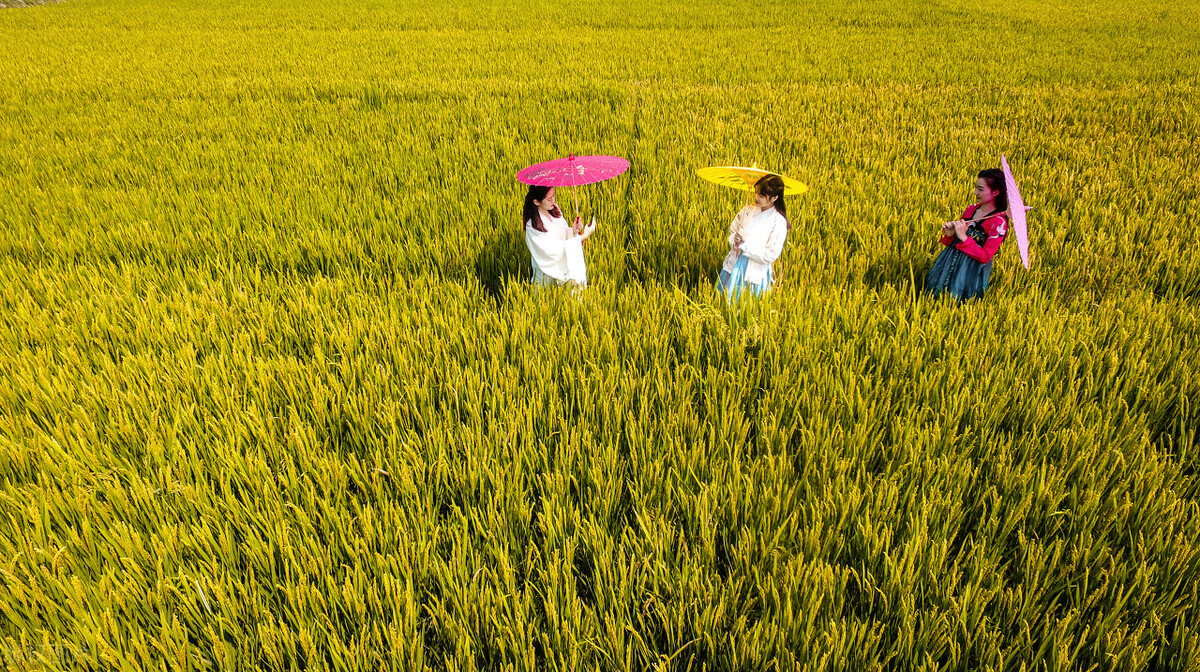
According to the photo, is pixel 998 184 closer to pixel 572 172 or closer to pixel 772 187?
pixel 772 187

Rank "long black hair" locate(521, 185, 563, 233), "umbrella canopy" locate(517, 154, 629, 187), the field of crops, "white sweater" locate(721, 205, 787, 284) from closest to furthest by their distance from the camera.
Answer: the field of crops → "umbrella canopy" locate(517, 154, 629, 187) → "white sweater" locate(721, 205, 787, 284) → "long black hair" locate(521, 185, 563, 233)

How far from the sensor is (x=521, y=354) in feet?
6.51

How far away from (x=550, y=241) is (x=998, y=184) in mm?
1872

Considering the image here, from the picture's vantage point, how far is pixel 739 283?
2406 mm

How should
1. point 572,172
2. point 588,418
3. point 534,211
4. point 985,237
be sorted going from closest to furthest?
point 588,418
point 572,172
point 985,237
point 534,211

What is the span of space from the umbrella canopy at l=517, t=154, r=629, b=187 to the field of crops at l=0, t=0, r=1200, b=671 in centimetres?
48

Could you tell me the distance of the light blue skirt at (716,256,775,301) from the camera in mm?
2336

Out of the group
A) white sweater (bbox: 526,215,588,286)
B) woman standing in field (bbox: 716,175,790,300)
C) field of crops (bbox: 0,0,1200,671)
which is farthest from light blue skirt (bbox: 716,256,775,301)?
white sweater (bbox: 526,215,588,286)

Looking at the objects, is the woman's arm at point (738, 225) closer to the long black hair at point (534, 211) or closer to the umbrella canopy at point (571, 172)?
the umbrella canopy at point (571, 172)

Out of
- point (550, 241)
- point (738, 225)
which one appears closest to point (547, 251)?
point (550, 241)

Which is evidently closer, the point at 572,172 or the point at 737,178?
the point at 572,172

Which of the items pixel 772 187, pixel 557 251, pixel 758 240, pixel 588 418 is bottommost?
pixel 588 418

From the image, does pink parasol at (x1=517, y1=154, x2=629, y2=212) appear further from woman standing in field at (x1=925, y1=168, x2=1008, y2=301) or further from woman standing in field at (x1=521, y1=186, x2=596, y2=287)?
woman standing in field at (x1=925, y1=168, x2=1008, y2=301)

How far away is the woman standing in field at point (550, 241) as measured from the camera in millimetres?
2395
